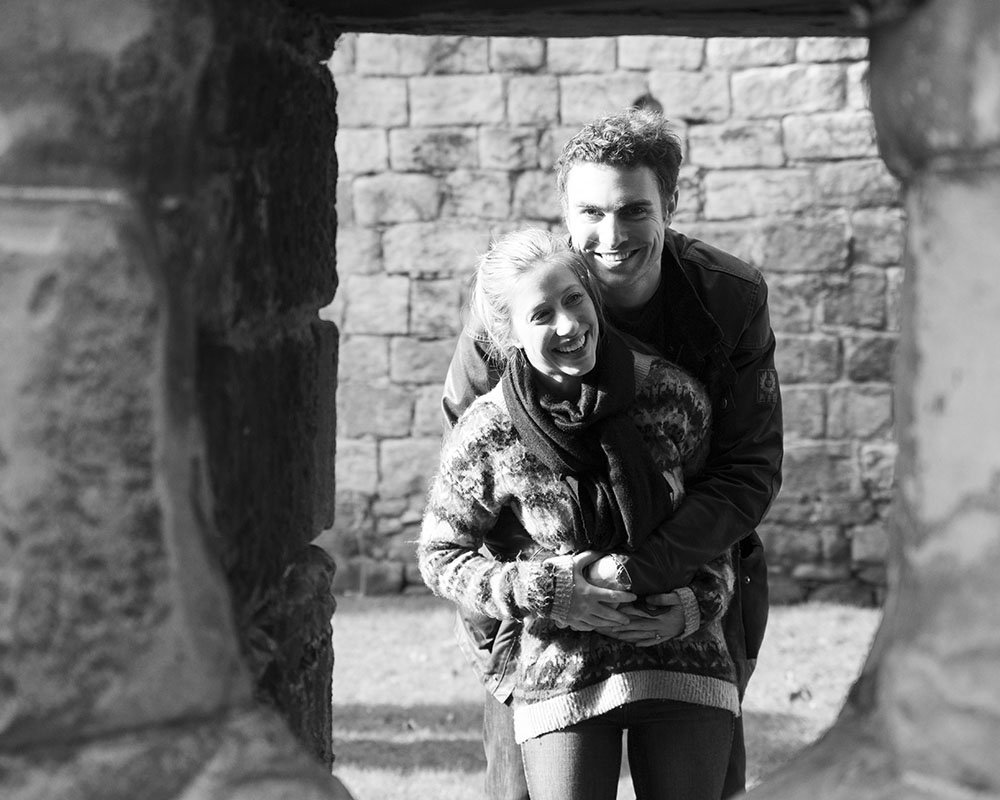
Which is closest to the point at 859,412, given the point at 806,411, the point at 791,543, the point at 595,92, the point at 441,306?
the point at 806,411

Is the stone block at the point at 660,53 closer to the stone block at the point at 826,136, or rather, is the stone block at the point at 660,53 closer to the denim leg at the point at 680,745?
the stone block at the point at 826,136

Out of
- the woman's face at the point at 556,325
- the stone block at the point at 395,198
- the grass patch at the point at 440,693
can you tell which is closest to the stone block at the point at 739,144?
the stone block at the point at 395,198

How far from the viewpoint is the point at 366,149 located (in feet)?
21.9

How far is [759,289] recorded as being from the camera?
250 centimetres

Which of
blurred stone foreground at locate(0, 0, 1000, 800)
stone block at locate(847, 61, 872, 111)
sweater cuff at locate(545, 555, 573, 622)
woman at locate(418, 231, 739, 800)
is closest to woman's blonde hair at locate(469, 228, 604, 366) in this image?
woman at locate(418, 231, 739, 800)

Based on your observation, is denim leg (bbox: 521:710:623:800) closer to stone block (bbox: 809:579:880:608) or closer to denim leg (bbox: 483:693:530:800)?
denim leg (bbox: 483:693:530:800)

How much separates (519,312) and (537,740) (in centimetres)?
75

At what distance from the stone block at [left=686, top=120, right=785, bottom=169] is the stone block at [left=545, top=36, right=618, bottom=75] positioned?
1.79 ft

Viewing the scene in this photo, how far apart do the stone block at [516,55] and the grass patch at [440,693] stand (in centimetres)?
275

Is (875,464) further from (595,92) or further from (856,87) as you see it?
(595,92)

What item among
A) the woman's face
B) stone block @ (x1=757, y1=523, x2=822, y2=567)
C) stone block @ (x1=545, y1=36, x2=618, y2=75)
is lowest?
stone block @ (x1=757, y1=523, x2=822, y2=567)

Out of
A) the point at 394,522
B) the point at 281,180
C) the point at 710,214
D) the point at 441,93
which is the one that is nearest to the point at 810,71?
the point at 710,214

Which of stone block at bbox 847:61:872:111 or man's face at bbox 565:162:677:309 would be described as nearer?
man's face at bbox 565:162:677:309

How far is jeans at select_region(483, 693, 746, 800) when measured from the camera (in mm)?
2557
